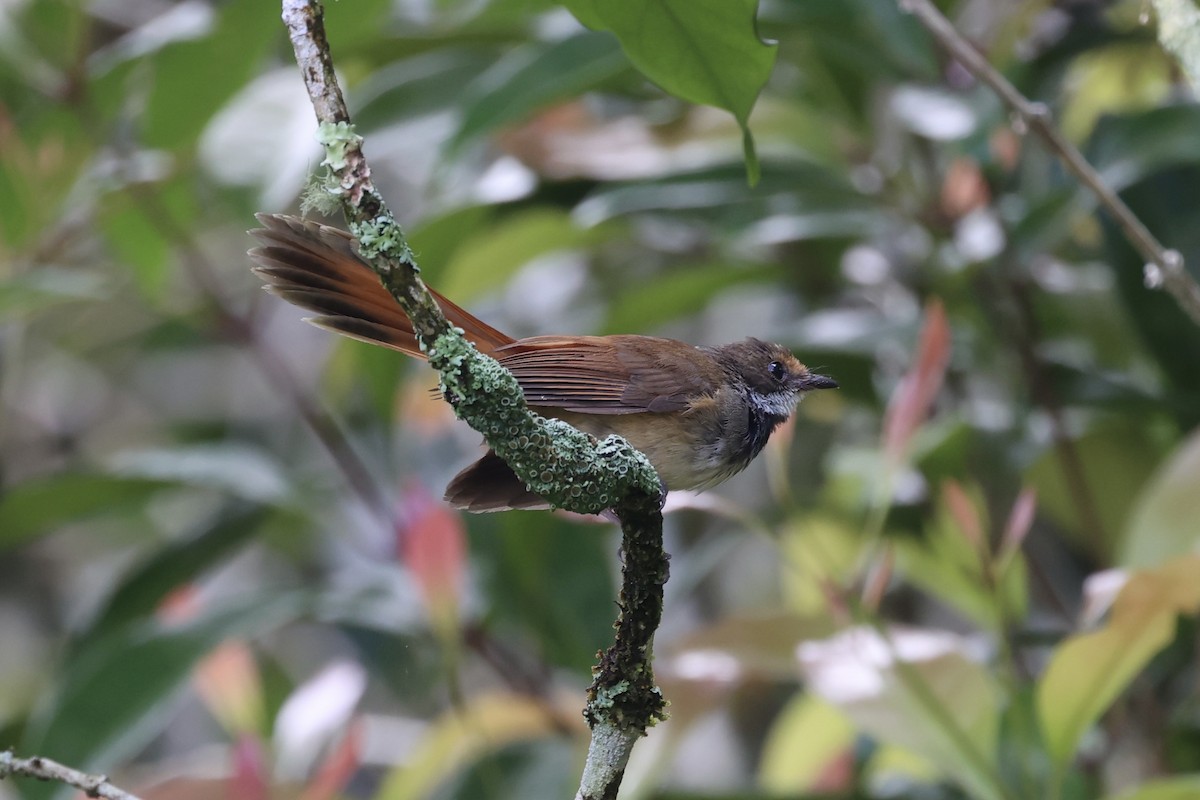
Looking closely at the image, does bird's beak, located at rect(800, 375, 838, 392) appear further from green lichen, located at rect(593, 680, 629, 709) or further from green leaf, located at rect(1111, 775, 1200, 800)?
green lichen, located at rect(593, 680, 629, 709)

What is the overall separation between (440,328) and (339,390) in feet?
8.94

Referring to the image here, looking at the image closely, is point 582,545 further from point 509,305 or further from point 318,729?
point 509,305

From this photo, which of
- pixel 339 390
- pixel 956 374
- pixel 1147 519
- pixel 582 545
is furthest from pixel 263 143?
pixel 1147 519

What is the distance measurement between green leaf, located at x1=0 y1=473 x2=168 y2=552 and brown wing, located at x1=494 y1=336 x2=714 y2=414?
4.68 feet

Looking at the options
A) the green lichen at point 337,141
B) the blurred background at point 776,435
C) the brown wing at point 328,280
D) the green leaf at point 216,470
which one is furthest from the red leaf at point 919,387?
the green leaf at point 216,470

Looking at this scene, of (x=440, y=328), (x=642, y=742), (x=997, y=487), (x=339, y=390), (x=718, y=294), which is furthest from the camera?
(x=339, y=390)

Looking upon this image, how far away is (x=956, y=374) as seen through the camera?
10.4 feet

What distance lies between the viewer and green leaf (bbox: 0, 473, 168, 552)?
295 cm

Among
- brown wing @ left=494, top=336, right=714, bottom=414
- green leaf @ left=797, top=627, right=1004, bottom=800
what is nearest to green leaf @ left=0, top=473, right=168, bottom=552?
brown wing @ left=494, top=336, right=714, bottom=414

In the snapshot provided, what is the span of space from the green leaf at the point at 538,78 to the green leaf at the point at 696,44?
1071 millimetres

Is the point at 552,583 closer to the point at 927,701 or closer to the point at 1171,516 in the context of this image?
the point at 927,701

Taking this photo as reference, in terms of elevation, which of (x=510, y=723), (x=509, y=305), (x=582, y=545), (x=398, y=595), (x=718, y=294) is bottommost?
(x=510, y=723)

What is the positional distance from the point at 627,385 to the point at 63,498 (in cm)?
173

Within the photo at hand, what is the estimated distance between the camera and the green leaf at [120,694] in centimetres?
248
